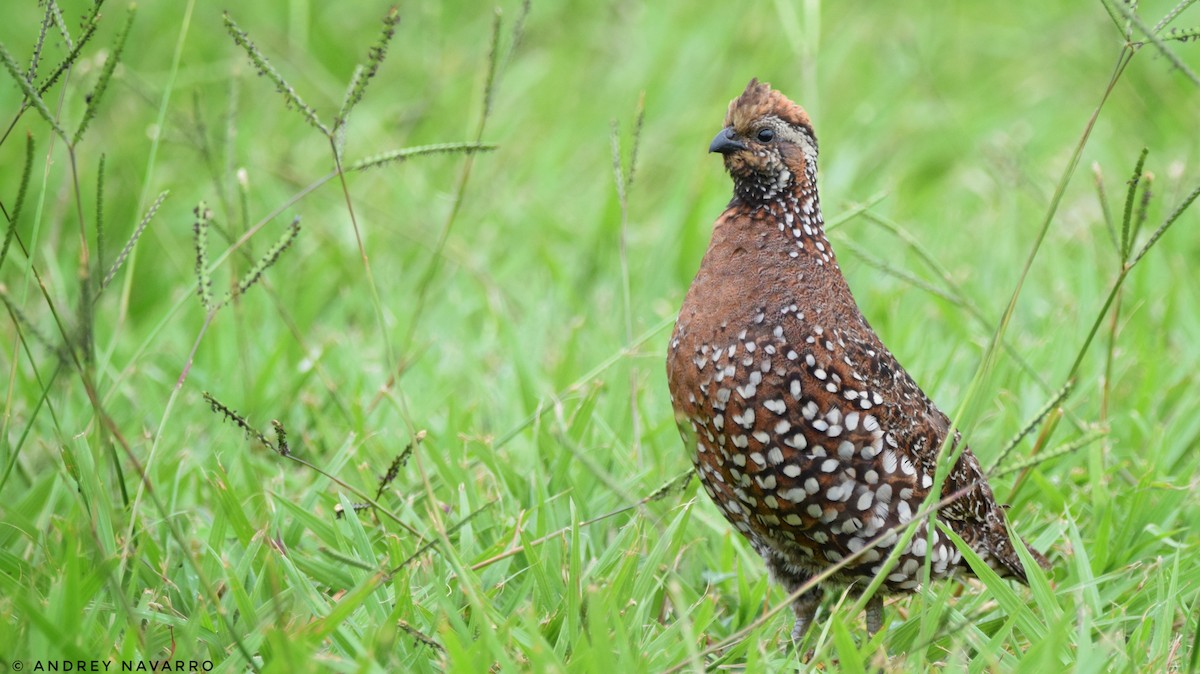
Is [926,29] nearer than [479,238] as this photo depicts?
No

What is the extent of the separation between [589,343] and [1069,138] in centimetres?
367

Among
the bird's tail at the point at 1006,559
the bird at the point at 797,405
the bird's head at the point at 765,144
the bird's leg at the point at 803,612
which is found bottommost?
the bird's leg at the point at 803,612

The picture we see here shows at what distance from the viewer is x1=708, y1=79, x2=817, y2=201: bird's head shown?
10.9ft

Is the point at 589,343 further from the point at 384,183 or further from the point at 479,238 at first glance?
the point at 384,183

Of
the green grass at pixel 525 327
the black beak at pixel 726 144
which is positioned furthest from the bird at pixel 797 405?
the green grass at pixel 525 327

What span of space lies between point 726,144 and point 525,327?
1953mm

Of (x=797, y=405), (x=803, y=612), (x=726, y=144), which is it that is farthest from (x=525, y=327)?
(x=797, y=405)

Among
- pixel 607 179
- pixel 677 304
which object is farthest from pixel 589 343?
pixel 607 179

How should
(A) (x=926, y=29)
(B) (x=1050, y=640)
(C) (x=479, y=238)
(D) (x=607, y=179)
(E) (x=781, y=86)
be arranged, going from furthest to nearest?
(A) (x=926, y=29) < (E) (x=781, y=86) < (D) (x=607, y=179) < (C) (x=479, y=238) < (B) (x=1050, y=640)

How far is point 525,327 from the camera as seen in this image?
5113 millimetres

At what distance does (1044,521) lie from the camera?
151 inches

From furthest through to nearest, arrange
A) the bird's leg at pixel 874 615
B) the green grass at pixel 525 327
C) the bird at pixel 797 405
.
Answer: the bird's leg at pixel 874 615 → the bird at pixel 797 405 → the green grass at pixel 525 327

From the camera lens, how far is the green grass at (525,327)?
290 centimetres

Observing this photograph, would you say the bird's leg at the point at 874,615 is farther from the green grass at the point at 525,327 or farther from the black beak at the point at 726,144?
the black beak at the point at 726,144
